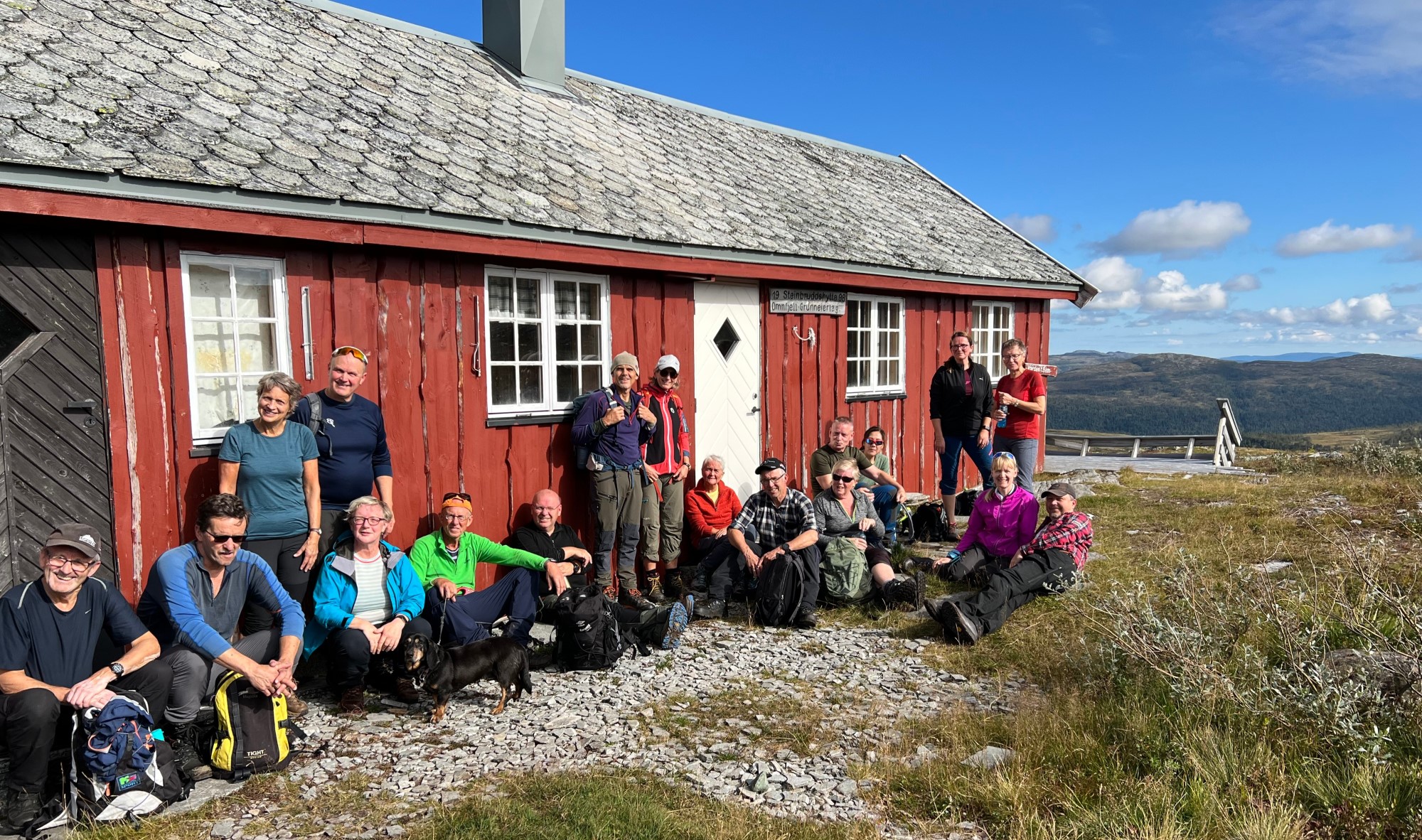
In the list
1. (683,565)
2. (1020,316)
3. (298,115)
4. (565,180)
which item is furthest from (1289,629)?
(1020,316)

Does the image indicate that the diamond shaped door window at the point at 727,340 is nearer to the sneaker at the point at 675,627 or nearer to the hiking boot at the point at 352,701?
the sneaker at the point at 675,627

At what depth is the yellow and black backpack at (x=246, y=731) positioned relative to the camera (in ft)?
13.3

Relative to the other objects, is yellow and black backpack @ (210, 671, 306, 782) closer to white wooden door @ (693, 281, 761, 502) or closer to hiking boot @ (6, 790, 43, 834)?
hiking boot @ (6, 790, 43, 834)

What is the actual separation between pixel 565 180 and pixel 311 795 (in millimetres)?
4991

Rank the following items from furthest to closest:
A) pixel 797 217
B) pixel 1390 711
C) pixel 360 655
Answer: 1. pixel 797 217
2. pixel 360 655
3. pixel 1390 711

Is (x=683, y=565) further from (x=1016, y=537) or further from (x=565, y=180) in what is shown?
(x=565, y=180)

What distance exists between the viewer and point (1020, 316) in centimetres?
1251

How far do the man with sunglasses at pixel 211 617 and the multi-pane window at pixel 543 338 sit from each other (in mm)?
2343

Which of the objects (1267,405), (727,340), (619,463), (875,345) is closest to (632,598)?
(619,463)

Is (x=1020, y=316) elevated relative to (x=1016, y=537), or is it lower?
elevated

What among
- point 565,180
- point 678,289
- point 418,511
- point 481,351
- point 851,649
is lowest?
point 851,649

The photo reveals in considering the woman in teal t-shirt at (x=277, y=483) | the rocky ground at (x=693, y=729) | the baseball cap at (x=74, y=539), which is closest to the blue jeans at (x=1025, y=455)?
the rocky ground at (x=693, y=729)

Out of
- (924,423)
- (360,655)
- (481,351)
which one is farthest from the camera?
(924,423)

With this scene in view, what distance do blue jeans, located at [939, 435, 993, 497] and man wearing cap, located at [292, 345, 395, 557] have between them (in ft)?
17.9
